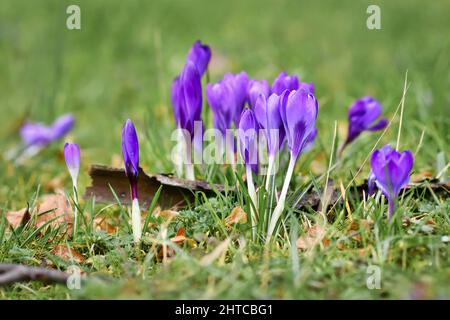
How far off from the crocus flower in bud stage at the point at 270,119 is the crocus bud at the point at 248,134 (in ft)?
0.10

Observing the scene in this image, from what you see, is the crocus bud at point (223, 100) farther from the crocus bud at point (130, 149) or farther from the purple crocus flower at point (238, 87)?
the crocus bud at point (130, 149)

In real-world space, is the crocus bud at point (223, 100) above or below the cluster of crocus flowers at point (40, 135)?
above

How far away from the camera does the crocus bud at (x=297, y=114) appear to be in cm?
214

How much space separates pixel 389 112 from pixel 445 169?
1.10m

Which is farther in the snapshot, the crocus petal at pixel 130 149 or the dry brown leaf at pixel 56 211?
the dry brown leaf at pixel 56 211

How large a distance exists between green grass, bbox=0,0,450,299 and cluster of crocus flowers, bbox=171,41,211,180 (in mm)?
149

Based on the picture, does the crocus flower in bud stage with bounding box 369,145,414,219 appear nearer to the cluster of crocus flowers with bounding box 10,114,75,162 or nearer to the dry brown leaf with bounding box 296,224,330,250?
the dry brown leaf with bounding box 296,224,330,250

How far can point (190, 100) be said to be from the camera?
254 centimetres

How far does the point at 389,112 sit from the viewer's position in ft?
12.2

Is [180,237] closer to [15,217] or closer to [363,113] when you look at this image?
[15,217]

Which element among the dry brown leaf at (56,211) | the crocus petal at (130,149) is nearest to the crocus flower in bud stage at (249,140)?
the crocus petal at (130,149)

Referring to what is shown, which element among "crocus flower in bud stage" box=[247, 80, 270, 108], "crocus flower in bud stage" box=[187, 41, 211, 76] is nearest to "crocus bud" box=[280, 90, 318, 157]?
"crocus flower in bud stage" box=[247, 80, 270, 108]

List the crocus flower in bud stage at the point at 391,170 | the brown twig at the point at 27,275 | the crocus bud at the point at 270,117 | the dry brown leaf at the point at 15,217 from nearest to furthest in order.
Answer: the brown twig at the point at 27,275, the crocus flower in bud stage at the point at 391,170, the crocus bud at the point at 270,117, the dry brown leaf at the point at 15,217

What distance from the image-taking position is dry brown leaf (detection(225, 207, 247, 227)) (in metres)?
2.28
